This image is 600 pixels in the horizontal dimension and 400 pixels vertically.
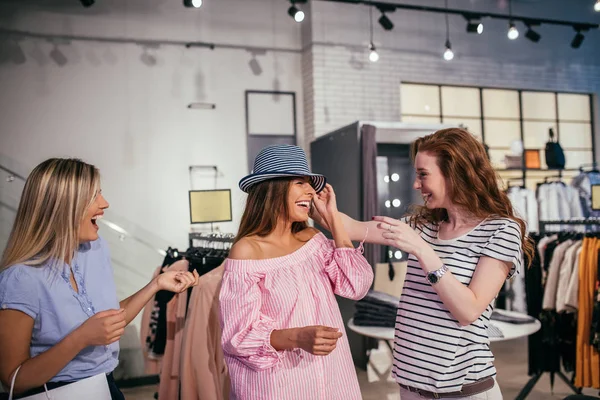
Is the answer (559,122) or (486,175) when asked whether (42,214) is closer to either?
(486,175)

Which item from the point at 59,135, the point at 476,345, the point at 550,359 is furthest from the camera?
the point at 59,135

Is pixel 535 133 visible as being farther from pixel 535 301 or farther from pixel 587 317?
pixel 587 317

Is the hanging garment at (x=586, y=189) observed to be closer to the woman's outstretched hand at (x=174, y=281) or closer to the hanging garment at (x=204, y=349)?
the hanging garment at (x=204, y=349)

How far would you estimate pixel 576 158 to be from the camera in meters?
7.89

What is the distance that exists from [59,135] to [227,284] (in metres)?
4.37

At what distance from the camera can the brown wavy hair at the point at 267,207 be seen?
1.91 metres

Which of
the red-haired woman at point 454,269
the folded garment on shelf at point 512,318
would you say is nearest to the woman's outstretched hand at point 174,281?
the red-haired woman at point 454,269

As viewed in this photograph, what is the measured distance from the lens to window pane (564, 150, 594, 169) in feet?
25.7

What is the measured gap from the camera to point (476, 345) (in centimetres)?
177

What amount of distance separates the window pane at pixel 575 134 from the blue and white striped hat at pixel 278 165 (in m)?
7.06

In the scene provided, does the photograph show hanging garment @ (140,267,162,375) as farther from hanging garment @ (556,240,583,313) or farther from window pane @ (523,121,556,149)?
window pane @ (523,121,556,149)

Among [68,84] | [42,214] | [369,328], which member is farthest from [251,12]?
[42,214]

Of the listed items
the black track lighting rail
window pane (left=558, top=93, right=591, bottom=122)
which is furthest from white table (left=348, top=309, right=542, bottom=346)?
window pane (left=558, top=93, right=591, bottom=122)

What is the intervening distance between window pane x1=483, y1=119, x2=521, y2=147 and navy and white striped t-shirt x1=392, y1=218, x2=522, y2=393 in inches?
239
